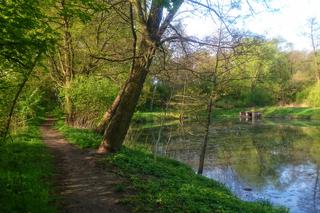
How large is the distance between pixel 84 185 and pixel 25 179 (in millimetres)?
1245

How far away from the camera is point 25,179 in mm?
8570

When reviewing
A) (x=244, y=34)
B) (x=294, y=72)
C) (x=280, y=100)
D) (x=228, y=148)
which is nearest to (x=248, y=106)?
(x=280, y=100)

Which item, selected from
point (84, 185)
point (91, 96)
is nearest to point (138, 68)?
point (84, 185)

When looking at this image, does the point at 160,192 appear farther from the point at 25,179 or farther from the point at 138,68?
the point at 138,68

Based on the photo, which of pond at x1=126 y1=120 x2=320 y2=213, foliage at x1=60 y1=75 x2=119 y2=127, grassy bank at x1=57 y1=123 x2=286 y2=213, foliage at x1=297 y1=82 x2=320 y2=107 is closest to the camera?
grassy bank at x1=57 y1=123 x2=286 y2=213

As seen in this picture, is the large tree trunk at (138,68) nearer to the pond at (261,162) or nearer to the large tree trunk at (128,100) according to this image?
the large tree trunk at (128,100)

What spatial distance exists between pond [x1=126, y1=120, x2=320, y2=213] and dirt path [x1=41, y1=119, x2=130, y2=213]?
3.90m

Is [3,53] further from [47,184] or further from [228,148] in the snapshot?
[228,148]

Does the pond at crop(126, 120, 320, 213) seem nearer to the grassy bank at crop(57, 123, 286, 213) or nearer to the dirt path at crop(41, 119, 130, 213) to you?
the grassy bank at crop(57, 123, 286, 213)

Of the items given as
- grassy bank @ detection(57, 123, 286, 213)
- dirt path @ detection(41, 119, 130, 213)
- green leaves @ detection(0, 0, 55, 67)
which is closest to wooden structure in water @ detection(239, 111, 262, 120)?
grassy bank @ detection(57, 123, 286, 213)

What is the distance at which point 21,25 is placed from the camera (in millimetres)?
6793

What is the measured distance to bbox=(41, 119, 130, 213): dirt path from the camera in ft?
24.7

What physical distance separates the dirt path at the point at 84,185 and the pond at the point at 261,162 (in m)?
3.90

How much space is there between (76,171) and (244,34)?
276 inches
